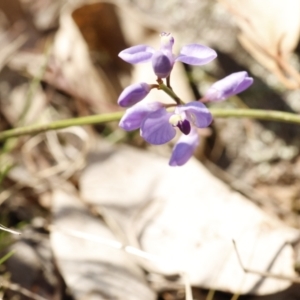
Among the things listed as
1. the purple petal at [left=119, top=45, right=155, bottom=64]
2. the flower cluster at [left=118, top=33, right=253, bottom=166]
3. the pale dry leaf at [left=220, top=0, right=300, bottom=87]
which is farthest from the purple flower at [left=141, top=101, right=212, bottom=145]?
the pale dry leaf at [left=220, top=0, right=300, bottom=87]

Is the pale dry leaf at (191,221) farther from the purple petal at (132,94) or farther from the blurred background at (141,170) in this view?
the purple petal at (132,94)

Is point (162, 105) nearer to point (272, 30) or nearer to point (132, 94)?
point (132, 94)

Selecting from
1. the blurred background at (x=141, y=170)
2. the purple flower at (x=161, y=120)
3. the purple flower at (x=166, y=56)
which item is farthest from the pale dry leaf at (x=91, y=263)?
the purple flower at (x=166, y=56)

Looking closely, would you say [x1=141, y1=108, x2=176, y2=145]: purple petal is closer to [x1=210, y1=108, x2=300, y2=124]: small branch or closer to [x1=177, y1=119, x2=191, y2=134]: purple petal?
[x1=177, y1=119, x2=191, y2=134]: purple petal

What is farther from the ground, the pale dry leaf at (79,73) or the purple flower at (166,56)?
the purple flower at (166,56)

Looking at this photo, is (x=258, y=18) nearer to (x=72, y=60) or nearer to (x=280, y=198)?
(x=280, y=198)

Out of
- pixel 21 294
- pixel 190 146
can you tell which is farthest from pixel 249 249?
pixel 21 294
